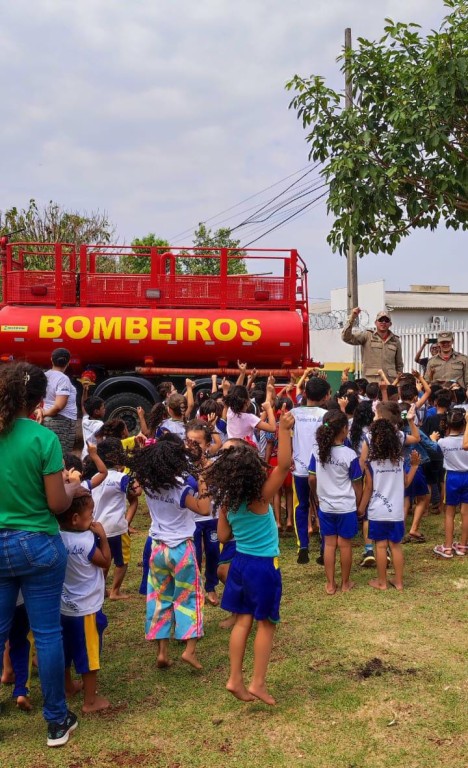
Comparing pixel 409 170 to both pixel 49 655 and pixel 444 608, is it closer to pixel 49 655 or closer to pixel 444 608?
pixel 444 608

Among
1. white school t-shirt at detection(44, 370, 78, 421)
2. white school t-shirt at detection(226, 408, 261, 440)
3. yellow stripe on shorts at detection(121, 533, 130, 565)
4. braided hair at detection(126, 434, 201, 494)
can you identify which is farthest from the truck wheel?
braided hair at detection(126, 434, 201, 494)

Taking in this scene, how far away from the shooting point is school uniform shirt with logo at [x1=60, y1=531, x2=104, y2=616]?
11.5 ft

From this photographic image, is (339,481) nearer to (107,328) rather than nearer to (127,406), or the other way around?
(127,406)

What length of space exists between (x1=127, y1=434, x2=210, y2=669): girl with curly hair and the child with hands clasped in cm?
278

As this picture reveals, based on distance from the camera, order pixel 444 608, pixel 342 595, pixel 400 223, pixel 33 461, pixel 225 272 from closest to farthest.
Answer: pixel 33 461, pixel 444 608, pixel 342 595, pixel 400 223, pixel 225 272

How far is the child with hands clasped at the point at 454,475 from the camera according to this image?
19.1 feet

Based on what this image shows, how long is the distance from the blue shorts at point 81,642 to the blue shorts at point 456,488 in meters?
3.54

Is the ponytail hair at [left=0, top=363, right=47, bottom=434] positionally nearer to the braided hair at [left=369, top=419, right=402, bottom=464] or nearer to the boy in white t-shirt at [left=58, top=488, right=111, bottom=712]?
the boy in white t-shirt at [left=58, top=488, right=111, bottom=712]

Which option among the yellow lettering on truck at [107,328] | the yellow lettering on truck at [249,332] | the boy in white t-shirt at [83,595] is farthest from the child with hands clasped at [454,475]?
the yellow lettering on truck at [107,328]

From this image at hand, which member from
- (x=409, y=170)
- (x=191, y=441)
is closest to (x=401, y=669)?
(x=191, y=441)

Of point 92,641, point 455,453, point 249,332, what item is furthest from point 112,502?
point 249,332

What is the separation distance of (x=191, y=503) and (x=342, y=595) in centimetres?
184

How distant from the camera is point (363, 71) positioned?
801cm

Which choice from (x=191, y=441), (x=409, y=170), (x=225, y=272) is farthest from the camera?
(x=225, y=272)
